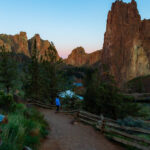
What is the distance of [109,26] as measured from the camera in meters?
79.2

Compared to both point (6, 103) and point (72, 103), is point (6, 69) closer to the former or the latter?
point (72, 103)

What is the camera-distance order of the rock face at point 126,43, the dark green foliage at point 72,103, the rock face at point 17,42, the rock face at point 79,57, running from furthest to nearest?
the rock face at point 79,57, the rock face at point 17,42, the rock face at point 126,43, the dark green foliage at point 72,103

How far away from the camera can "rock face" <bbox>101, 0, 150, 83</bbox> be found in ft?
241

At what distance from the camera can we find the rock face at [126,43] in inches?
2886

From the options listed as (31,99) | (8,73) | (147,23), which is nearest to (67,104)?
(31,99)

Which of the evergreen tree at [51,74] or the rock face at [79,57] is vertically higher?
the rock face at [79,57]

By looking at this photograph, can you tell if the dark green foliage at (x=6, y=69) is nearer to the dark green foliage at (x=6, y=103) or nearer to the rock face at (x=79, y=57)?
the dark green foliage at (x=6, y=103)

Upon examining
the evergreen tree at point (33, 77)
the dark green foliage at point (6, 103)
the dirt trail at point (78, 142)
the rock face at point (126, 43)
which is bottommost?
the dirt trail at point (78, 142)

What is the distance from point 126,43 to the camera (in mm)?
74312

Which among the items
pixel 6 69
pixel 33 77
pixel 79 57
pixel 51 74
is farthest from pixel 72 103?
A: pixel 79 57

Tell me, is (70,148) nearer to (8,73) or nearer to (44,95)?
(44,95)

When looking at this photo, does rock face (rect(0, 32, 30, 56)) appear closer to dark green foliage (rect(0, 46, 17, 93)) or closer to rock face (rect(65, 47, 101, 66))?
rock face (rect(65, 47, 101, 66))

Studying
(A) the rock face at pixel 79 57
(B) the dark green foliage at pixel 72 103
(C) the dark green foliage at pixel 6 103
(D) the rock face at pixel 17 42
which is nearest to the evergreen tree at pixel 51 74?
(B) the dark green foliage at pixel 72 103

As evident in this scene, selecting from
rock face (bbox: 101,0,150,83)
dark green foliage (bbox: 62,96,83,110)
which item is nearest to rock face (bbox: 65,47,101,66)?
rock face (bbox: 101,0,150,83)
